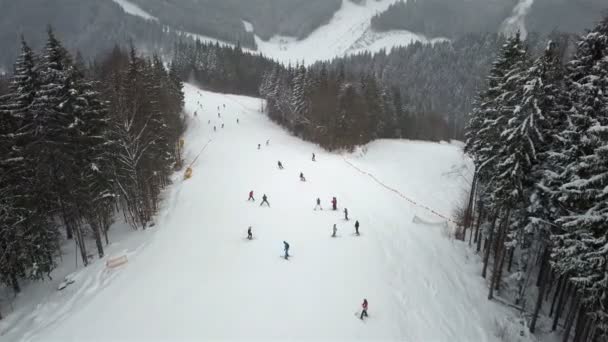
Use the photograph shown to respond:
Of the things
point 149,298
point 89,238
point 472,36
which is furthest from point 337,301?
point 472,36

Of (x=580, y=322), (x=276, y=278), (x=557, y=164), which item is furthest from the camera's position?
(x=276, y=278)

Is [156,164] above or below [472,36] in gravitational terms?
below

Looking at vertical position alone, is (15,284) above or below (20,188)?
below

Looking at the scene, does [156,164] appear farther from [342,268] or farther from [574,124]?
[574,124]

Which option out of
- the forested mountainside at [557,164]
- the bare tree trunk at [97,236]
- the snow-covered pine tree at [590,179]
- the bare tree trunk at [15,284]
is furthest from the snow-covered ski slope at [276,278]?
the snow-covered pine tree at [590,179]

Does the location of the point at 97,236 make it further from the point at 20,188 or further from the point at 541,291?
the point at 541,291

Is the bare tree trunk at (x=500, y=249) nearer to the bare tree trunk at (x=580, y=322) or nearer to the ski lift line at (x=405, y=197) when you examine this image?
the bare tree trunk at (x=580, y=322)

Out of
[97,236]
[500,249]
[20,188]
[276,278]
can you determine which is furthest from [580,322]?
[20,188]

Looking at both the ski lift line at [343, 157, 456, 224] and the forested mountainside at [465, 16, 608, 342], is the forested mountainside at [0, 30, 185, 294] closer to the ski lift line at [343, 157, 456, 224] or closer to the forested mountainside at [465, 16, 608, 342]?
the forested mountainside at [465, 16, 608, 342]

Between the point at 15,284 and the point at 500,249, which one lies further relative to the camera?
the point at 500,249
